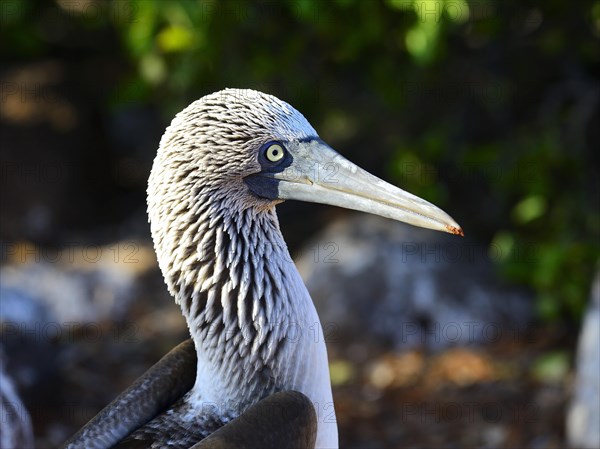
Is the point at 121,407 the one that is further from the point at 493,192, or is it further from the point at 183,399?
the point at 493,192

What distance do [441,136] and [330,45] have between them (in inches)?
41.8

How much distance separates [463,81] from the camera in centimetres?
762

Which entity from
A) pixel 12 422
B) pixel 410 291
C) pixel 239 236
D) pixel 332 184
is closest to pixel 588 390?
pixel 410 291

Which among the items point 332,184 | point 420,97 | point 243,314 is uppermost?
point 420,97

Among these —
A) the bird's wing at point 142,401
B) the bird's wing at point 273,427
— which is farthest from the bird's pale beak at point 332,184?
the bird's wing at point 142,401

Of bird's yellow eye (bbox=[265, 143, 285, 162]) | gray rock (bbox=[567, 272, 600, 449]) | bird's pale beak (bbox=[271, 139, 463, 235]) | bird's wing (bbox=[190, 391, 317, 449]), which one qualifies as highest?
bird's yellow eye (bbox=[265, 143, 285, 162])

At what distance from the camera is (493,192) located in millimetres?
7570

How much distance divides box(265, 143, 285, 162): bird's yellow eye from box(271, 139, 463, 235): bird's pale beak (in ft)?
0.12

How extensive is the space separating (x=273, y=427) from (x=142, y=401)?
72 cm

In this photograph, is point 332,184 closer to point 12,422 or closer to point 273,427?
point 273,427

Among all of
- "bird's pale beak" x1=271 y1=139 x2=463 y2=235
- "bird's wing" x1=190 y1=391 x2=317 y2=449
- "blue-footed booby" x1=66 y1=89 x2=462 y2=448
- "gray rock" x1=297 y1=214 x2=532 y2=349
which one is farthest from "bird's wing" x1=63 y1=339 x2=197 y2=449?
"gray rock" x1=297 y1=214 x2=532 y2=349

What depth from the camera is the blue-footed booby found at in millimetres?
3531

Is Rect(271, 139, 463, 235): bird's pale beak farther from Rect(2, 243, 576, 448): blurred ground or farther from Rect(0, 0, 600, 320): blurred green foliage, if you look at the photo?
Rect(2, 243, 576, 448): blurred ground

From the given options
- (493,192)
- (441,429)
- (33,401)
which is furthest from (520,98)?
(33,401)
